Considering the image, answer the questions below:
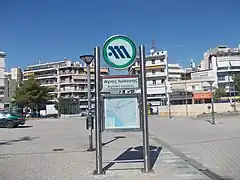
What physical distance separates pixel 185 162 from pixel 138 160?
135 cm

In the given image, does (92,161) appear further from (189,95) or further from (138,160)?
(189,95)

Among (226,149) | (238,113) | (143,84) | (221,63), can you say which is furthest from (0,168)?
(221,63)

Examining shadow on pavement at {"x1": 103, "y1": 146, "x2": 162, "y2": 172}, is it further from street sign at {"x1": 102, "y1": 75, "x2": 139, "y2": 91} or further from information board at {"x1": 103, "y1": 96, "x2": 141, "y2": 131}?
street sign at {"x1": 102, "y1": 75, "x2": 139, "y2": 91}

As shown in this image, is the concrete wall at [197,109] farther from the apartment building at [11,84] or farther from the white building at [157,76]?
the apartment building at [11,84]

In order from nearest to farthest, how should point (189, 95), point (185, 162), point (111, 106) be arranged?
1. point (111, 106)
2. point (185, 162)
3. point (189, 95)

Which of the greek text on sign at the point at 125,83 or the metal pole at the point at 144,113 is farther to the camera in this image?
the greek text on sign at the point at 125,83

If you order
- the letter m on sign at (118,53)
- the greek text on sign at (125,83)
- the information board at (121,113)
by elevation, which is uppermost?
the letter m on sign at (118,53)

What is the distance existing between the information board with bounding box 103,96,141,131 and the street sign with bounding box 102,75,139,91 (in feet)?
1.03

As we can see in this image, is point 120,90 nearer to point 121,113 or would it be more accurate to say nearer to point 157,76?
point 121,113

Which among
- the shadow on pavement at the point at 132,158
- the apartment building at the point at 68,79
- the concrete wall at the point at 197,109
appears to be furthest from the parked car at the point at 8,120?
the apartment building at the point at 68,79

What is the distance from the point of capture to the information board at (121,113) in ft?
28.7

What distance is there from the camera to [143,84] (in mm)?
8555

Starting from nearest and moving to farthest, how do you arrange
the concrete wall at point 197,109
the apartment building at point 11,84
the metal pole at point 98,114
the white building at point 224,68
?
the metal pole at point 98,114 < the concrete wall at point 197,109 < the apartment building at point 11,84 < the white building at point 224,68

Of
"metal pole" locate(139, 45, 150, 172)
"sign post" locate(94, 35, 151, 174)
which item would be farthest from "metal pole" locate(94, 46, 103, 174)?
"metal pole" locate(139, 45, 150, 172)
